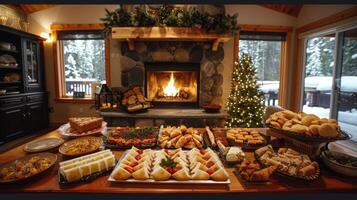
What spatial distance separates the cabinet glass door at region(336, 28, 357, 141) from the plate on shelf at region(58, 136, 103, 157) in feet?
12.3

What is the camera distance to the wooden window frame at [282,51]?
440 centimetres

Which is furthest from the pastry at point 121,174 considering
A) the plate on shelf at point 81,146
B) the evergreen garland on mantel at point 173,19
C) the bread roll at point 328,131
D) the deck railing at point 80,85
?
the deck railing at point 80,85

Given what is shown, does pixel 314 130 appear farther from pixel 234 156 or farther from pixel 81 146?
pixel 81 146

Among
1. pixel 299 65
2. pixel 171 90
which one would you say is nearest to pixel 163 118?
pixel 171 90

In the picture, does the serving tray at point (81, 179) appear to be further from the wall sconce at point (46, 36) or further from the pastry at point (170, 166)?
the wall sconce at point (46, 36)

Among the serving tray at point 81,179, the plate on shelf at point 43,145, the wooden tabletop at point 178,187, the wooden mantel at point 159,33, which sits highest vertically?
the wooden mantel at point 159,33

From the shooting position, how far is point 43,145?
1.43 metres

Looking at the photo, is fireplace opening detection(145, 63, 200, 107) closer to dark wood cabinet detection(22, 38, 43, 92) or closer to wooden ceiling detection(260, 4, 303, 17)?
wooden ceiling detection(260, 4, 303, 17)

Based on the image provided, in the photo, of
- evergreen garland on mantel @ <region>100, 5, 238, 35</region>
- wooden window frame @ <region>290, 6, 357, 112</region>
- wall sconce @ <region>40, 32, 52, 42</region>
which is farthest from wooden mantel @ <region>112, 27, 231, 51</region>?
wall sconce @ <region>40, 32, 52, 42</region>

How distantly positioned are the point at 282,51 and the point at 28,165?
4.89 meters

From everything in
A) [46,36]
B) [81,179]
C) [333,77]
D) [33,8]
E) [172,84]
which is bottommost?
[81,179]

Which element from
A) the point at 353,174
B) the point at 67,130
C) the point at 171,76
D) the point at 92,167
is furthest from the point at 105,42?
the point at 353,174

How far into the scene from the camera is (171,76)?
424 centimetres

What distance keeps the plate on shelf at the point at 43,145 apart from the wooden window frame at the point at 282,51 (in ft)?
12.2
